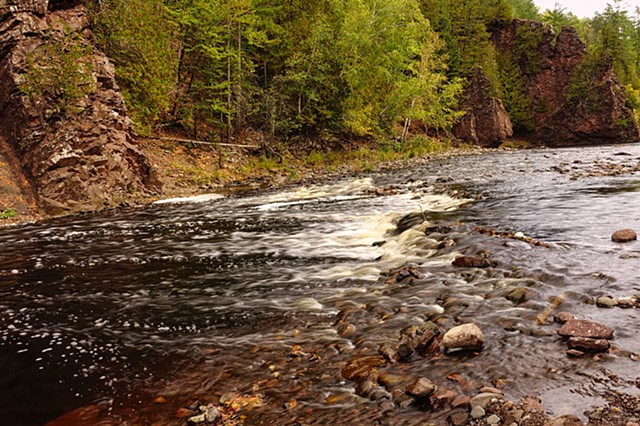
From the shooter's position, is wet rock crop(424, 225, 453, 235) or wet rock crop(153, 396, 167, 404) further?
wet rock crop(424, 225, 453, 235)

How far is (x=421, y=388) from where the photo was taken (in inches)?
128

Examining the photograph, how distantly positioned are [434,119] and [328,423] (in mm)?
44558

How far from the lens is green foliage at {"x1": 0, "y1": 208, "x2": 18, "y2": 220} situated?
523 inches

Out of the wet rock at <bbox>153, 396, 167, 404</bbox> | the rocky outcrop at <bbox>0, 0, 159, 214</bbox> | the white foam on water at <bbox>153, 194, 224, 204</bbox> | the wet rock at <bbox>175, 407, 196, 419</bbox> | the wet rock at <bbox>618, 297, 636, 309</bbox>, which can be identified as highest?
the rocky outcrop at <bbox>0, 0, 159, 214</bbox>

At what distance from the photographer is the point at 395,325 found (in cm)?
465

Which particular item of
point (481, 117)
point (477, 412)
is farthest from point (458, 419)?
point (481, 117)

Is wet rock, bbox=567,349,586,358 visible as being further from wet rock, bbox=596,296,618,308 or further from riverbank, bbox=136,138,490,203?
riverbank, bbox=136,138,490,203

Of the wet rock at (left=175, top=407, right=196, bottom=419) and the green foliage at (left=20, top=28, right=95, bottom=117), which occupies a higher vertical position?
the green foliage at (left=20, top=28, right=95, bottom=117)

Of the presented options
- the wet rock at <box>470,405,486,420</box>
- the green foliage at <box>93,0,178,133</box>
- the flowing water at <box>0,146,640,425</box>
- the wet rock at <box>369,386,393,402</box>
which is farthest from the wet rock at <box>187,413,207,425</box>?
the green foliage at <box>93,0,178,133</box>

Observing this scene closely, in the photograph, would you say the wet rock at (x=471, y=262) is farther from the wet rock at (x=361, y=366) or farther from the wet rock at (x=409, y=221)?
the wet rock at (x=361, y=366)

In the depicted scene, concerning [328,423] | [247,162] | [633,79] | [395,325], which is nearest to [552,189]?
[395,325]

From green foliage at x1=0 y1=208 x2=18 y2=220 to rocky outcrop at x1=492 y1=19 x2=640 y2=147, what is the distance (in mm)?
65943

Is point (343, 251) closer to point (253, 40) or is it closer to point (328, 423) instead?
point (328, 423)

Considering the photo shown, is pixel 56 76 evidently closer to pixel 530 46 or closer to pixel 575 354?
pixel 575 354
